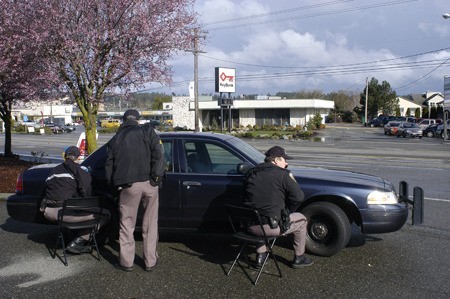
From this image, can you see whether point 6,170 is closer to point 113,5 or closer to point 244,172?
point 113,5

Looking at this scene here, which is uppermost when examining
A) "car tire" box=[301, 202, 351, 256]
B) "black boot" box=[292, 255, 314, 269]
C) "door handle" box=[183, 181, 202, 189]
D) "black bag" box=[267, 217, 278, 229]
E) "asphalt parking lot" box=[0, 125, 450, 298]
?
"door handle" box=[183, 181, 202, 189]

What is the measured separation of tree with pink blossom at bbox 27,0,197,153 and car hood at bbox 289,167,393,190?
4.78 m

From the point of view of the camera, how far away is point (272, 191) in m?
5.05

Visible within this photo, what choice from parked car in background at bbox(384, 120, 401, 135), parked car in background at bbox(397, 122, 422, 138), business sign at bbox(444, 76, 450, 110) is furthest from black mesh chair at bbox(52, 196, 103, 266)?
parked car in background at bbox(384, 120, 401, 135)

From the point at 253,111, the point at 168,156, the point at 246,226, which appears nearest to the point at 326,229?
the point at 246,226

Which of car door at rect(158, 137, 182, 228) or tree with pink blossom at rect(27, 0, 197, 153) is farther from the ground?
tree with pink blossom at rect(27, 0, 197, 153)

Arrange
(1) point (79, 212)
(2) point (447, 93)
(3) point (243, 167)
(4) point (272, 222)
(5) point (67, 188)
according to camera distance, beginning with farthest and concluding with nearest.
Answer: (2) point (447, 93) < (5) point (67, 188) < (1) point (79, 212) < (3) point (243, 167) < (4) point (272, 222)

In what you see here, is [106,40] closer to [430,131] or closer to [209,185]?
[209,185]

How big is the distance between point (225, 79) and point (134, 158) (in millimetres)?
48738

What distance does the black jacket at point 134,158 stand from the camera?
199 inches

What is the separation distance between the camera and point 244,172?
571 centimetres

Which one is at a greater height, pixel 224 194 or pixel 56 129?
pixel 224 194

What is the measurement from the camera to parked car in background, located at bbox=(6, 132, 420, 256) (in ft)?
18.5

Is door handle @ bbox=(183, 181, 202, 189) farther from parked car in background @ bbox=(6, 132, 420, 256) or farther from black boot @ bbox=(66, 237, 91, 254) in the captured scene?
black boot @ bbox=(66, 237, 91, 254)
